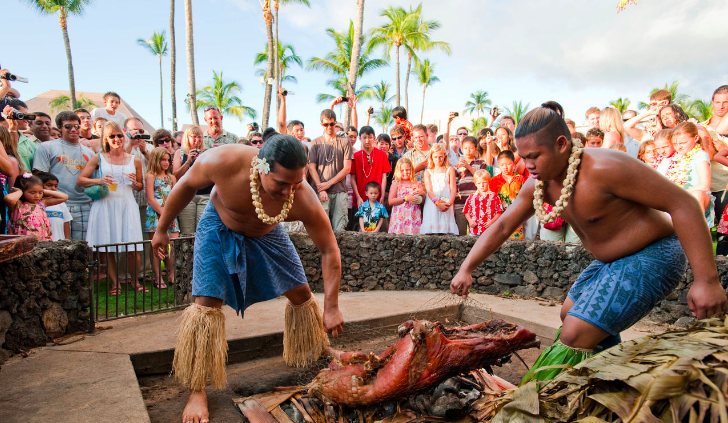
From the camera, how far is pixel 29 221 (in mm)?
4926

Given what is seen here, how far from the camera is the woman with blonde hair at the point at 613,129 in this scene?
247 inches

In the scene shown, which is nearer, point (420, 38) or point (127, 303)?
point (127, 303)

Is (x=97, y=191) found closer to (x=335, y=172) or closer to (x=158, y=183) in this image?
(x=158, y=183)

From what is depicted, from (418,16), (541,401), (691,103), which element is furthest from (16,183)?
(691,103)

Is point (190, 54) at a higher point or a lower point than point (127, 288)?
higher

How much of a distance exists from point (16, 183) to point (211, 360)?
3.67 m

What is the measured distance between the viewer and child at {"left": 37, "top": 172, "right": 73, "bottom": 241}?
5.31 m

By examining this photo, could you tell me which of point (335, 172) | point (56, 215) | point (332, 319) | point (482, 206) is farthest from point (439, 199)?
point (56, 215)

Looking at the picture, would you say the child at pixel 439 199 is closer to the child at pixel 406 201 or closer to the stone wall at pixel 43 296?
the child at pixel 406 201

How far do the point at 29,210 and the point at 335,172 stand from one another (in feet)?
12.3

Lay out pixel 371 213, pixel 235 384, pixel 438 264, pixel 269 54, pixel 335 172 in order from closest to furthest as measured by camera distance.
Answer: pixel 235 384 → pixel 438 264 → pixel 335 172 → pixel 371 213 → pixel 269 54

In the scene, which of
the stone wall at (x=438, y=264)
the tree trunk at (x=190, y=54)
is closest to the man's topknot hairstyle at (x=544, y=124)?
the stone wall at (x=438, y=264)

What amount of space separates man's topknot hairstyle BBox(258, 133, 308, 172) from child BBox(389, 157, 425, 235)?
4049mm

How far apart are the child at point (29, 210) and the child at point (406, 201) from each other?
4271 millimetres
